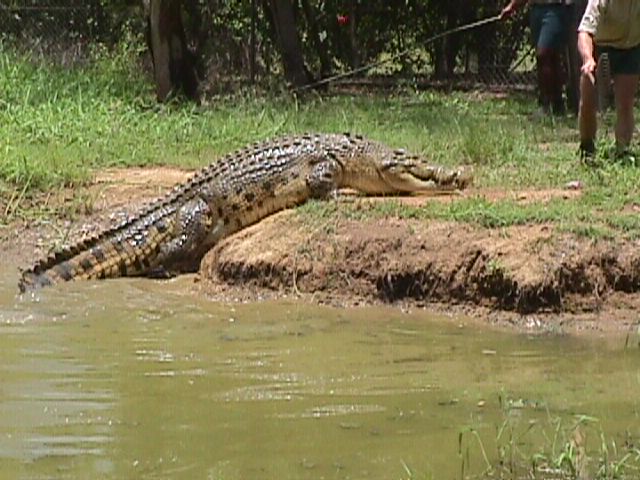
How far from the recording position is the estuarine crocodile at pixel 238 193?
883 cm

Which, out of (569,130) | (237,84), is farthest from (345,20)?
(569,130)

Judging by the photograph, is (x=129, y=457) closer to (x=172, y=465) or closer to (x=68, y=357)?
(x=172, y=465)

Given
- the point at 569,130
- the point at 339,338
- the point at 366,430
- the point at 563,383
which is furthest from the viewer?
the point at 569,130

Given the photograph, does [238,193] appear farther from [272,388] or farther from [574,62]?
[574,62]

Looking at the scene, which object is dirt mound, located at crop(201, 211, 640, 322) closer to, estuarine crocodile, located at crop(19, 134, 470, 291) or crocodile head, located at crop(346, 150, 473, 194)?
estuarine crocodile, located at crop(19, 134, 470, 291)

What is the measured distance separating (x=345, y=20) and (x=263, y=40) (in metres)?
1.17

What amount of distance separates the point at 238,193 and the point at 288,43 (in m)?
8.06

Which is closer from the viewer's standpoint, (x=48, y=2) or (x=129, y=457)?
(x=129, y=457)

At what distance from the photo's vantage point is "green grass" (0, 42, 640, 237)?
8.25 metres

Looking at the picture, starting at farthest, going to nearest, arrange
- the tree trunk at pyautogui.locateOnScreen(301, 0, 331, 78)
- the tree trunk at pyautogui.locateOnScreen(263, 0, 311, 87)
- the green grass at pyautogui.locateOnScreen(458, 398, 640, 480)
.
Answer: the tree trunk at pyautogui.locateOnScreen(301, 0, 331, 78) < the tree trunk at pyautogui.locateOnScreen(263, 0, 311, 87) < the green grass at pyautogui.locateOnScreen(458, 398, 640, 480)

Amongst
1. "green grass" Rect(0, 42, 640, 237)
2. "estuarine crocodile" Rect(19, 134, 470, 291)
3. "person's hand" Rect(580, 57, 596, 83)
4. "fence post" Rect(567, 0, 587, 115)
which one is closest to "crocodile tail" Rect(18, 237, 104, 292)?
"estuarine crocodile" Rect(19, 134, 470, 291)

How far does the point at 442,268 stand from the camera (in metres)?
7.48

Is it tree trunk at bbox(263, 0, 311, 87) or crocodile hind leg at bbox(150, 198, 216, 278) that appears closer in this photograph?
crocodile hind leg at bbox(150, 198, 216, 278)

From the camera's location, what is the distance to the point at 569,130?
1226cm
